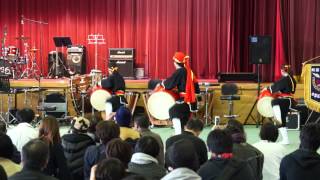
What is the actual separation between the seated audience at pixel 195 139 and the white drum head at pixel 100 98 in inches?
209

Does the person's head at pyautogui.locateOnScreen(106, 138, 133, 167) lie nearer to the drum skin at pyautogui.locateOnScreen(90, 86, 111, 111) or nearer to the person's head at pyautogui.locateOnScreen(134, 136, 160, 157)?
the person's head at pyautogui.locateOnScreen(134, 136, 160, 157)

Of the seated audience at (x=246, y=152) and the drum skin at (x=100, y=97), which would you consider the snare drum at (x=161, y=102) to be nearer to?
the drum skin at (x=100, y=97)

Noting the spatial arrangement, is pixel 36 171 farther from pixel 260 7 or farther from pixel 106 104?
pixel 260 7

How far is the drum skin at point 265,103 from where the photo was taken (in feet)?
36.1

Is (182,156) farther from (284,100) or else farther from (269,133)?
(284,100)

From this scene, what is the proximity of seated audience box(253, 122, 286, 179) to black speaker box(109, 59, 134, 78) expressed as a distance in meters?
10.0

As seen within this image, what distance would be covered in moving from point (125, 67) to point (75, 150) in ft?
33.5

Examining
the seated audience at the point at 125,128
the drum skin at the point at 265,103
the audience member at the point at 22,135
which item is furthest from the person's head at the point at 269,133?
the drum skin at the point at 265,103

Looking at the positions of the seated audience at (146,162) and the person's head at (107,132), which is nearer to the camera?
the seated audience at (146,162)

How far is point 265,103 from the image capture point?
11125mm

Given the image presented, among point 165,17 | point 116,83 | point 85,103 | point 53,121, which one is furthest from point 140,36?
point 53,121

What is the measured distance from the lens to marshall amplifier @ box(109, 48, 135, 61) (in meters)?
15.4

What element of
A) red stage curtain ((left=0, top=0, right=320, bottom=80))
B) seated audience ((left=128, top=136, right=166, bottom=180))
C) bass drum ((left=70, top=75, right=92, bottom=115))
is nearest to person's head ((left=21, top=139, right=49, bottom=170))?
seated audience ((left=128, top=136, right=166, bottom=180))

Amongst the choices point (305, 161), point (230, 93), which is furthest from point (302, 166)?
point (230, 93)
